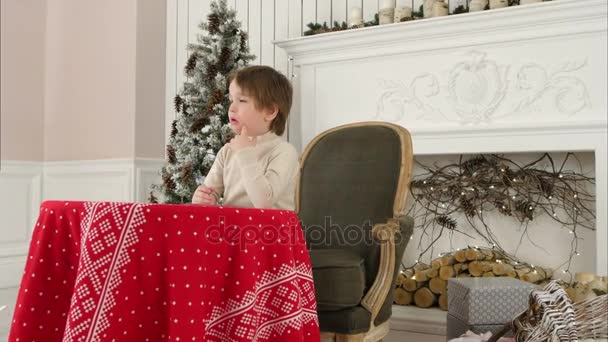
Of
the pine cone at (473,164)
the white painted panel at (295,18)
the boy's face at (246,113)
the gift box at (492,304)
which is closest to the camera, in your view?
the boy's face at (246,113)

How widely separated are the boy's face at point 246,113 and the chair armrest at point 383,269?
572mm

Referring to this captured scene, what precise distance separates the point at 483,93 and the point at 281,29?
1677 mm

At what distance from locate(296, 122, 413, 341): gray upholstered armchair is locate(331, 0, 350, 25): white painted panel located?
1483 mm

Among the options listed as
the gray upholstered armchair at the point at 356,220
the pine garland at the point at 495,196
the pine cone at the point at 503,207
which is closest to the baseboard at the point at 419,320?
the pine garland at the point at 495,196

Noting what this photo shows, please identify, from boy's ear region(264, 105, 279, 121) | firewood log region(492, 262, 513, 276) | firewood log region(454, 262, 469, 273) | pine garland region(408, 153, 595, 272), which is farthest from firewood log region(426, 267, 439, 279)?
boy's ear region(264, 105, 279, 121)

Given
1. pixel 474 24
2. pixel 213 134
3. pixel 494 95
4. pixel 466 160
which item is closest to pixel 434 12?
pixel 474 24

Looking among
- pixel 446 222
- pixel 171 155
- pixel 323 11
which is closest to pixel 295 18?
pixel 323 11

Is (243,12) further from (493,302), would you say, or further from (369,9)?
(493,302)

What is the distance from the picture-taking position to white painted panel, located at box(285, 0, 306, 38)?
416 centimetres

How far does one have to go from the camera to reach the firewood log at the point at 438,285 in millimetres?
3352

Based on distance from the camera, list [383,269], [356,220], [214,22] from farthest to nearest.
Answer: [214,22], [356,220], [383,269]

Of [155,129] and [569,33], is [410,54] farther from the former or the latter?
[155,129]

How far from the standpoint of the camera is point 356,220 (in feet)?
8.08

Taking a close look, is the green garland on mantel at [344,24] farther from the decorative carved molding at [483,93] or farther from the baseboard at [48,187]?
the baseboard at [48,187]
